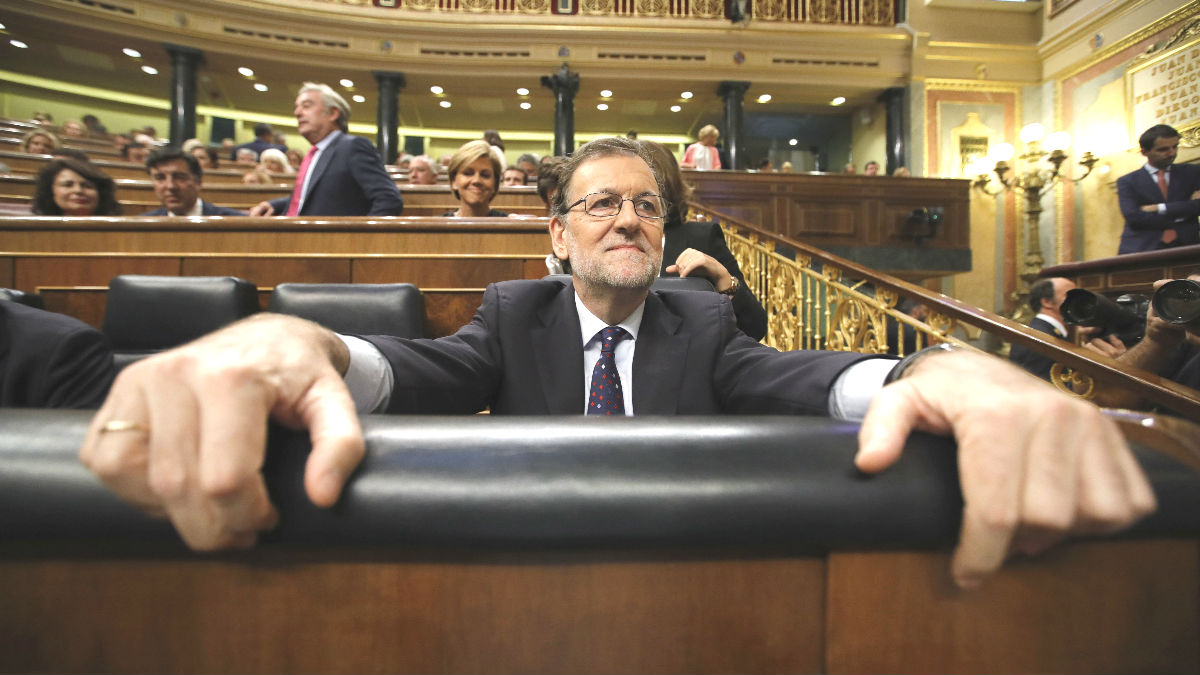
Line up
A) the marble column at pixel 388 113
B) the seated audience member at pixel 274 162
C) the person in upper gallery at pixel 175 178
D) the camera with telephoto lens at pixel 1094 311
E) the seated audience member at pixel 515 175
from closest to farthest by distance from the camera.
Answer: the camera with telephoto lens at pixel 1094 311
the person in upper gallery at pixel 175 178
the seated audience member at pixel 515 175
the seated audience member at pixel 274 162
the marble column at pixel 388 113

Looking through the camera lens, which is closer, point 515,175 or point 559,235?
point 559,235

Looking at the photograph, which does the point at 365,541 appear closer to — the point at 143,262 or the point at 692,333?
the point at 692,333

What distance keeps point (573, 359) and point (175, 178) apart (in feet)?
9.84

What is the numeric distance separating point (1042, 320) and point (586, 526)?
9.68 ft

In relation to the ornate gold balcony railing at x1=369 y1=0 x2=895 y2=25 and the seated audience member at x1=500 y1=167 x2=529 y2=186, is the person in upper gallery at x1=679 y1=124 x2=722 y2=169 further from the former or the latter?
the ornate gold balcony railing at x1=369 y1=0 x2=895 y2=25

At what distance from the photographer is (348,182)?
2.79 metres

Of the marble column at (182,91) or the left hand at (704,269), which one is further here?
the marble column at (182,91)

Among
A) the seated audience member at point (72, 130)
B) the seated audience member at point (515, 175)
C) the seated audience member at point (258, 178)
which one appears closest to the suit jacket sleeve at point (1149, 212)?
the seated audience member at point (515, 175)

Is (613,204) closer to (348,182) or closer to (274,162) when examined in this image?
(348,182)

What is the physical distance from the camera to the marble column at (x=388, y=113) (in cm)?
861

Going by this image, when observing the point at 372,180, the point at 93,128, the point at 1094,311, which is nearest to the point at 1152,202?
the point at 1094,311

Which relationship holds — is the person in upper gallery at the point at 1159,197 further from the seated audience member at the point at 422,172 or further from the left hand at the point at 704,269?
the seated audience member at the point at 422,172

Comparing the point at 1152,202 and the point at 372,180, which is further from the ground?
the point at 1152,202

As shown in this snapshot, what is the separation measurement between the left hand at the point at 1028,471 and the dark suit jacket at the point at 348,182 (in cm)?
280
